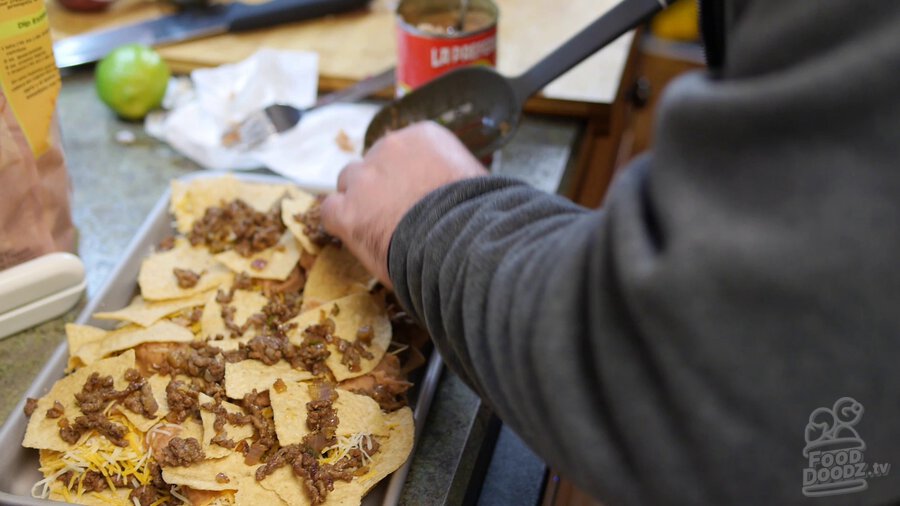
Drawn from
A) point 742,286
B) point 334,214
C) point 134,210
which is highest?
point 742,286

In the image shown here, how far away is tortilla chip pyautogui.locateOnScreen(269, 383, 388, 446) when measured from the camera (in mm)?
738

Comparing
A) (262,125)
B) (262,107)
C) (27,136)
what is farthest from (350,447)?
(262,107)

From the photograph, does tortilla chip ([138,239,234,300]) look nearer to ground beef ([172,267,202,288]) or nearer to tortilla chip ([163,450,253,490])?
ground beef ([172,267,202,288])

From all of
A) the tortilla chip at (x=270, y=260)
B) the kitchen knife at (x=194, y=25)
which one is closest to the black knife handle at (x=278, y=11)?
the kitchen knife at (x=194, y=25)

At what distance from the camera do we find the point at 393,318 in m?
0.88

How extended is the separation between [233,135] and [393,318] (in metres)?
0.51

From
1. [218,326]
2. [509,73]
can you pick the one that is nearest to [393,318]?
[218,326]

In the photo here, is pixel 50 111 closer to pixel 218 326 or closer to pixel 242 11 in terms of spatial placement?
pixel 218 326

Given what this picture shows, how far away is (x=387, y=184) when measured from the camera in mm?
788

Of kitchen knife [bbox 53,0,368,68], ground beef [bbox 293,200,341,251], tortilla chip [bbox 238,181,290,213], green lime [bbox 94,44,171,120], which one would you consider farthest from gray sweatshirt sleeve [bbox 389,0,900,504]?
kitchen knife [bbox 53,0,368,68]

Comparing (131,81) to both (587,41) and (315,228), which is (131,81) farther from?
(587,41)

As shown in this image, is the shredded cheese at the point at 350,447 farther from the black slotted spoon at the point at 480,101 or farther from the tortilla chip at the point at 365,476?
the black slotted spoon at the point at 480,101

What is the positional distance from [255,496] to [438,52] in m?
0.61

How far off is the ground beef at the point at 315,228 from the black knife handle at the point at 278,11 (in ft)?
2.18
